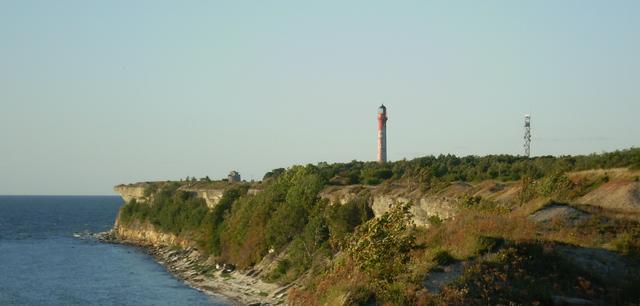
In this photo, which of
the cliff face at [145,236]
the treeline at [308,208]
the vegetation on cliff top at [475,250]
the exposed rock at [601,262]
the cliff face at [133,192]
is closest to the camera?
the vegetation on cliff top at [475,250]

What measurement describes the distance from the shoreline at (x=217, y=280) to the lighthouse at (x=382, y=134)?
3247 centimetres

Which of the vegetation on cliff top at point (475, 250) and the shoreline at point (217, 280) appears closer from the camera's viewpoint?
the vegetation on cliff top at point (475, 250)

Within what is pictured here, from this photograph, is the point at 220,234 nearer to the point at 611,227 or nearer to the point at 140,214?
the point at 140,214

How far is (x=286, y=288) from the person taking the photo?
53031 mm

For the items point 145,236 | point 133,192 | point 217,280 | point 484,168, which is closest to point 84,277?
point 217,280

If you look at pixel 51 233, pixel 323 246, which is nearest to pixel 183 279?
pixel 323 246

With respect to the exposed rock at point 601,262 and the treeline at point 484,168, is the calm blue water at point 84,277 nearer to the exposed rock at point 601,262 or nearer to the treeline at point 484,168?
the treeline at point 484,168

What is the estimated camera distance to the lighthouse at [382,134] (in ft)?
351

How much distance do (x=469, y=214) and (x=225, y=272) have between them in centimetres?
3537

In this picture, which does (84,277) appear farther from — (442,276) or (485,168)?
(442,276)

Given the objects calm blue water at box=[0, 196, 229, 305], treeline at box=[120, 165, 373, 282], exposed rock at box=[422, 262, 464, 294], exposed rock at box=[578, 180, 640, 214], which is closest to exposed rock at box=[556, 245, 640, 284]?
exposed rock at box=[422, 262, 464, 294]

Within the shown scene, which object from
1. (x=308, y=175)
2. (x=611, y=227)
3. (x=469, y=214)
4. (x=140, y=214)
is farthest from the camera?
(x=140, y=214)

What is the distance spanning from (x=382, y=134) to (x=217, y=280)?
49220 millimetres

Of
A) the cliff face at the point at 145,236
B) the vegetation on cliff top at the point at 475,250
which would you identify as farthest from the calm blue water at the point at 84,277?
the vegetation on cliff top at the point at 475,250
